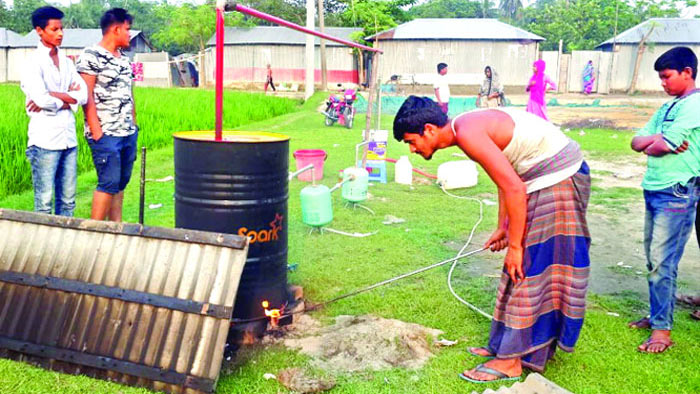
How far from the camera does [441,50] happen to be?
29.0 meters

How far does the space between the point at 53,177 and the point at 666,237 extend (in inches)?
165

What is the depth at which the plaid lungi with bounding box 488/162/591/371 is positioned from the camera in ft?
9.89

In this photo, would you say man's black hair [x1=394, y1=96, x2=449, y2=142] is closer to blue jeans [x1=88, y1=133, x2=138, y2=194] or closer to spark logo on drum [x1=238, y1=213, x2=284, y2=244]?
spark logo on drum [x1=238, y1=213, x2=284, y2=244]

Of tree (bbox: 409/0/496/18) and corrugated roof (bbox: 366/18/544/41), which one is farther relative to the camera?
tree (bbox: 409/0/496/18)

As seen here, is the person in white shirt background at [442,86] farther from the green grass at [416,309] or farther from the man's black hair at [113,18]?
the man's black hair at [113,18]

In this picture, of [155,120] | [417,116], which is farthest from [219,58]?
[155,120]

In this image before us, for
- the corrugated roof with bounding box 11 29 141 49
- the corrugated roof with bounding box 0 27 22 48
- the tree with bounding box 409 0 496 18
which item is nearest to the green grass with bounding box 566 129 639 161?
the corrugated roof with bounding box 11 29 141 49

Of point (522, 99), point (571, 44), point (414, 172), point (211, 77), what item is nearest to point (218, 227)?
point (414, 172)

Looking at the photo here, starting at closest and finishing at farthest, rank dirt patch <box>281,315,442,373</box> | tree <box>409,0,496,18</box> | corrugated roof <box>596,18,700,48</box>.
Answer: dirt patch <box>281,315,442,373</box>, corrugated roof <box>596,18,700,48</box>, tree <box>409,0,496,18</box>

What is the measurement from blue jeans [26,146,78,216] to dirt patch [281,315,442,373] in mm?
2176

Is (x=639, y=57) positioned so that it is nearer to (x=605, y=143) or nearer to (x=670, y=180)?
(x=605, y=143)

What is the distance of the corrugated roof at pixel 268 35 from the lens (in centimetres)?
3222

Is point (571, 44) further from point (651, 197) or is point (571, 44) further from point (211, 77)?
point (651, 197)

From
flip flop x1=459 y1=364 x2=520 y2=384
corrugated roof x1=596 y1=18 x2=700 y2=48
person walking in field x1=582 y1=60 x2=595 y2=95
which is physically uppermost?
corrugated roof x1=596 y1=18 x2=700 y2=48
